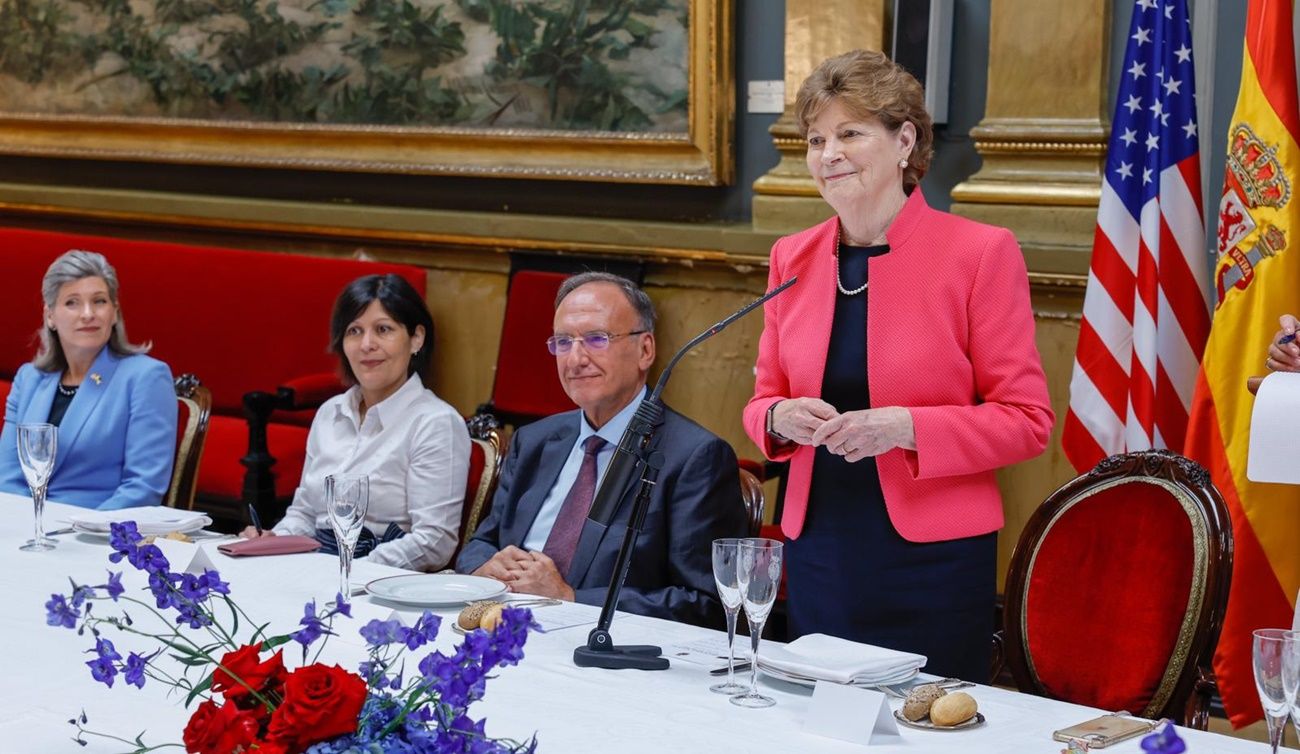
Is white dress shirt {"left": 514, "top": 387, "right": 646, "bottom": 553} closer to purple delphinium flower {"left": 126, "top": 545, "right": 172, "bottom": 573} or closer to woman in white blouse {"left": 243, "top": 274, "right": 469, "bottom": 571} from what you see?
woman in white blouse {"left": 243, "top": 274, "right": 469, "bottom": 571}

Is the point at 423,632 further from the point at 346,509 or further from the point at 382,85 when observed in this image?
the point at 382,85

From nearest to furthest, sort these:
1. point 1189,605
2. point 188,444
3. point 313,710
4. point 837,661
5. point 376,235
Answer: point 313,710 → point 837,661 → point 1189,605 → point 188,444 → point 376,235

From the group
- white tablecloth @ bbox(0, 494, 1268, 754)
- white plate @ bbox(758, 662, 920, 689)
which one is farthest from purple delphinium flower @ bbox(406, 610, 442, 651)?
white plate @ bbox(758, 662, 920, 689)

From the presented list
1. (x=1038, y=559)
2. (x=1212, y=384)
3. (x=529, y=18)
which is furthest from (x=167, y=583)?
(x=529, y=18)

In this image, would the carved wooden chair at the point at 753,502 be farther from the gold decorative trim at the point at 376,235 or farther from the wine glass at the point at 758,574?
the gold decorative trim at the point at 376,235

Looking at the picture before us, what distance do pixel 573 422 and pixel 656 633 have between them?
2.89 feet

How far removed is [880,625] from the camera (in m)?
2.68

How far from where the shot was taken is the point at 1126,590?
256 centimetres

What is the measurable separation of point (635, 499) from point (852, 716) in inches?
18.4

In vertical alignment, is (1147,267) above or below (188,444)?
above

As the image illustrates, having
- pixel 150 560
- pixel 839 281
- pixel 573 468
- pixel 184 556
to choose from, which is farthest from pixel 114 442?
pixel 150 560

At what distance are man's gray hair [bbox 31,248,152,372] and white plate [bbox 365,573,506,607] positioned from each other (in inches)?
66.4

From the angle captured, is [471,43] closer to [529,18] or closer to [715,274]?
[529,18]

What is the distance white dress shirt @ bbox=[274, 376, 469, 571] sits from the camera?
3535mm
